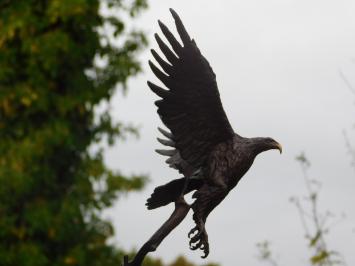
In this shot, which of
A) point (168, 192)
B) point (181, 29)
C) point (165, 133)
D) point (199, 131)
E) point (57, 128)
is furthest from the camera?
point (57, 128)

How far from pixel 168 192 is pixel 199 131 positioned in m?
0.33

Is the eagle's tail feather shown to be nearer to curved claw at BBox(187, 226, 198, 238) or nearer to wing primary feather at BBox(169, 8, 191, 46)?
curved claw at BBox(187, 226, 198, 238)

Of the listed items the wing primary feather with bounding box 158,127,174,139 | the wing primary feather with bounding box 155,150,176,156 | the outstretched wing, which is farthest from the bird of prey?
the wing primary feather with bounding box 158,127,174,139

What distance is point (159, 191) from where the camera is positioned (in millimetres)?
4215

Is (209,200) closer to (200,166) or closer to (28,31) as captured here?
(200,166)

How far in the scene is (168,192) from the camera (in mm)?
4203

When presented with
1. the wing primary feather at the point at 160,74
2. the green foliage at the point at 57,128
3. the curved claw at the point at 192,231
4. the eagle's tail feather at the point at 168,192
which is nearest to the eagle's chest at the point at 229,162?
the eagle's tail feather at the point at 168,192

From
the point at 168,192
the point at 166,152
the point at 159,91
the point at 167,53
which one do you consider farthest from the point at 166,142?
the point at 167,53

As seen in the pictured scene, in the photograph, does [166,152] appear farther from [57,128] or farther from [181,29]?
[57,128]

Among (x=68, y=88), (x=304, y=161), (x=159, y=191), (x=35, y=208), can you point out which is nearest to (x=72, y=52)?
(x=68, y=88)

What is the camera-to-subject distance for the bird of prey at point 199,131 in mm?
4031

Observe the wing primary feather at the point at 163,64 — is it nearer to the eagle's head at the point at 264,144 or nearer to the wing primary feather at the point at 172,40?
the wing primary feather at the point at 172,40

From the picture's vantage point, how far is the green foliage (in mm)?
12562

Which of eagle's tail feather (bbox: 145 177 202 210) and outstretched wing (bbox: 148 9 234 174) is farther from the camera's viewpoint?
eagle's tail feather (bbox: 145 177 202 210)
